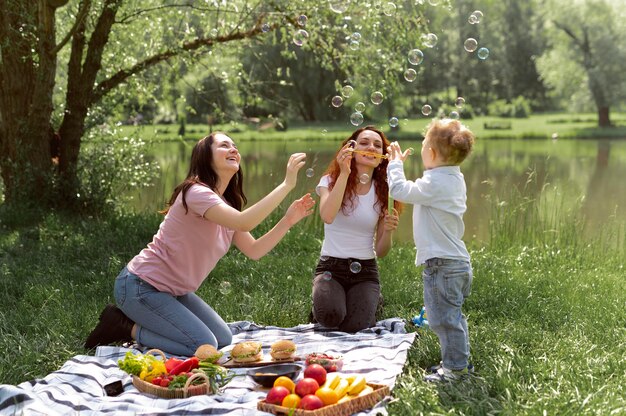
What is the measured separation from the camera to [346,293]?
5.21m

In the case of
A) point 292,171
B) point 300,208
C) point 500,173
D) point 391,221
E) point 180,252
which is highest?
Result: point 292,171

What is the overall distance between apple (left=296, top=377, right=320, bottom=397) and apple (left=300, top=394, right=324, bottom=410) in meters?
0.09

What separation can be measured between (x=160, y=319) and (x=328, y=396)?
1444mm

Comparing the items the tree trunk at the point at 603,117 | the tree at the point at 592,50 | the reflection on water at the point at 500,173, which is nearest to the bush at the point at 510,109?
the tree at the point at 592,50

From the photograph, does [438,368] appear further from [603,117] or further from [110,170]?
[603,117]

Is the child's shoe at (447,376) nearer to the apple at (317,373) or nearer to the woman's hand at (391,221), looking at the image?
the apple at (317,373)

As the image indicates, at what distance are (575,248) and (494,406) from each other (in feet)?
14.0

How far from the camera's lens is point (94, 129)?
32.4ft

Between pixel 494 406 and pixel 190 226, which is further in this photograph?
pixel 190 226

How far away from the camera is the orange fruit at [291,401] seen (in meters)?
3.50

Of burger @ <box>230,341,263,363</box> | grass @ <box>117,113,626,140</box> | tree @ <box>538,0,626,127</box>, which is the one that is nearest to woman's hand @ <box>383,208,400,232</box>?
burger @ <box>230,341,263,363</box>

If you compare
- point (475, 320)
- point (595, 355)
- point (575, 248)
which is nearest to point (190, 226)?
point (475, 320)

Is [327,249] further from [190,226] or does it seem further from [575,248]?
[575,248]

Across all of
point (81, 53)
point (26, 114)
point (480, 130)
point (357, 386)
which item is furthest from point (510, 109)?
point (357, 386)
